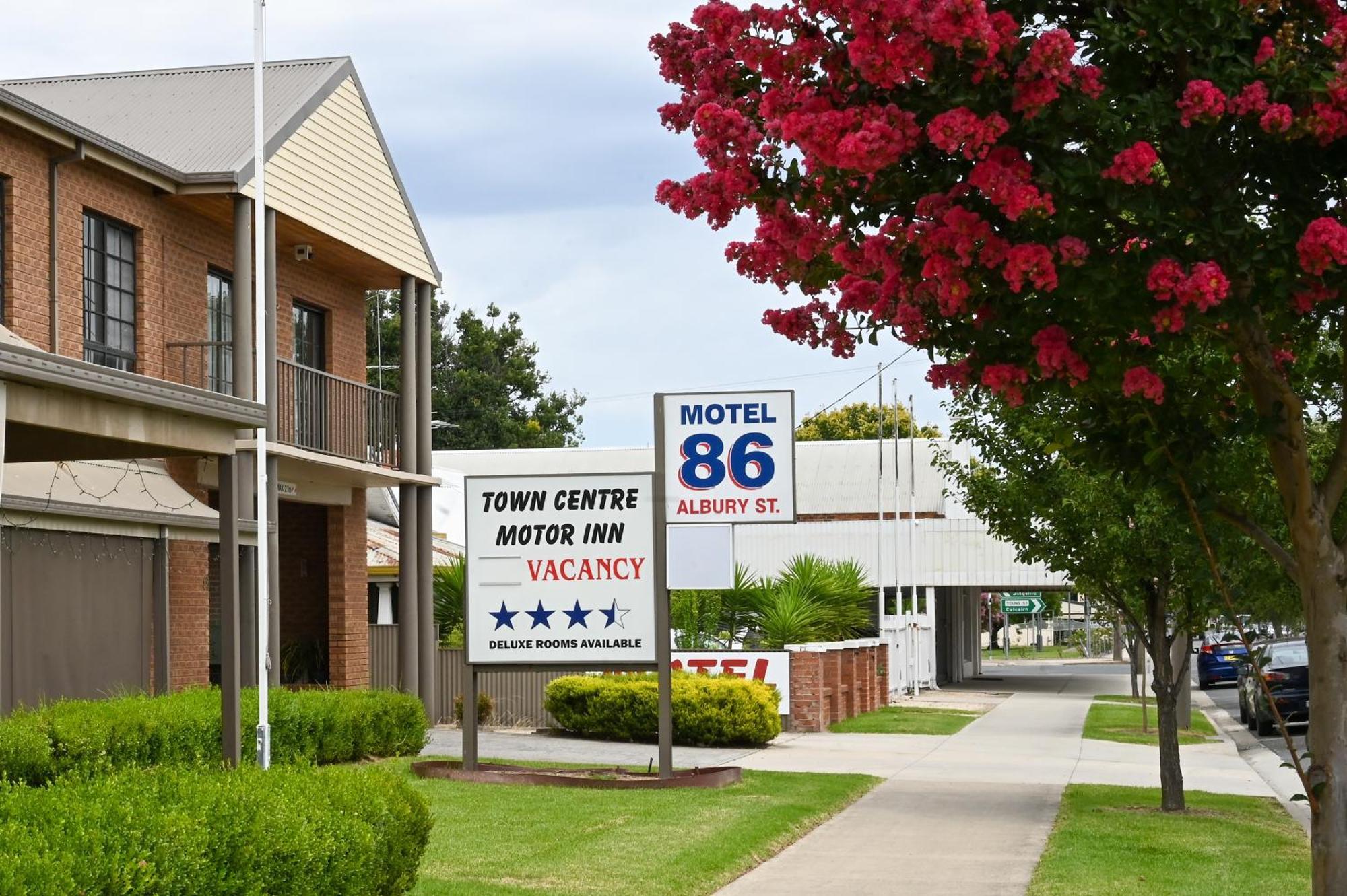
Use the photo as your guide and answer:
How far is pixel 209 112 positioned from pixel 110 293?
3245mm

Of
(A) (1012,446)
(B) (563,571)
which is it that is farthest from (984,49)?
(B) (563,571)

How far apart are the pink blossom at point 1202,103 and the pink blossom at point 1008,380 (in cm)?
110

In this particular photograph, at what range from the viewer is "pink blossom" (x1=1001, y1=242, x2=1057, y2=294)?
18.3 feet

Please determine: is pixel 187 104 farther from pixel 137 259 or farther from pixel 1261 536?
pixel 1261 536

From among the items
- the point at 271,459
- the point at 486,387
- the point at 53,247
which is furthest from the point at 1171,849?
the point at 486,387

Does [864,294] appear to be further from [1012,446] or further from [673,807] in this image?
[1012,446]

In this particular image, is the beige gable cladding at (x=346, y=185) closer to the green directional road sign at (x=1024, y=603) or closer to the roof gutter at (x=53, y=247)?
the roof gutter at (x=53, y=247)

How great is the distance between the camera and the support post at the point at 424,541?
23.5 meters

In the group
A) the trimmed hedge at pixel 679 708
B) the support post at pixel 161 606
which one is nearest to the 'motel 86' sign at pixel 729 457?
the trimmed hedge at pixel 679 708

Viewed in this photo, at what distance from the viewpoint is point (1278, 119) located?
18.1 ft

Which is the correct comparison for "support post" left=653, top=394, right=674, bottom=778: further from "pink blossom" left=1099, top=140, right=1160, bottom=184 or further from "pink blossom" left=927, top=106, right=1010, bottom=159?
"pink blossom" left=1099, top=140, right=1160, bottom=184

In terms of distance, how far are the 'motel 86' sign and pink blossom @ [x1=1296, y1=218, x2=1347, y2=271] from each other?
11.2 m

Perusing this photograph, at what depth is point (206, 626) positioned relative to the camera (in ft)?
63.3

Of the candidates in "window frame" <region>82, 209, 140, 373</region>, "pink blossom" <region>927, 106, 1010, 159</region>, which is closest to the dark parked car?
"window frame" <region>82, 209, 140, 373</region>
